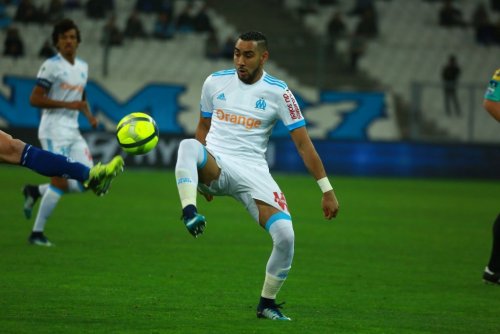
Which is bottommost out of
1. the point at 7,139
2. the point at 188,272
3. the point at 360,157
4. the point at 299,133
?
the point at 360,157

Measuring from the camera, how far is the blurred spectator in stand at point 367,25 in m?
31.0

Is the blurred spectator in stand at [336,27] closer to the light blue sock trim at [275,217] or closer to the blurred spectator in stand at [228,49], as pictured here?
the blurred spectator in stand at [228,49]

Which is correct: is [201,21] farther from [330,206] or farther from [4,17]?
[330,206]

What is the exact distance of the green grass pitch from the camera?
7.72 m

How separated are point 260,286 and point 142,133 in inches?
105

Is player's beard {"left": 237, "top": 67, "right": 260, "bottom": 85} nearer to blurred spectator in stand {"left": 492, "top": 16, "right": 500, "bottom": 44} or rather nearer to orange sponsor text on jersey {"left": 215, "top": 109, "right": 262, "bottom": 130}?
orange sponsor text on jersey {"left": 215, "top": 109, "right": 262, "bottom": 130}

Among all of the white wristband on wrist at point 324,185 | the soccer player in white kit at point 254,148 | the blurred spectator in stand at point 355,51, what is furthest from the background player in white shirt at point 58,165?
the blurred spectator in stand at point 355,51

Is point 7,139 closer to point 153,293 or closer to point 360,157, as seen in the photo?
point 153,293

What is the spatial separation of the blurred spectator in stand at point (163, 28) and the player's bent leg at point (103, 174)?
21205mm

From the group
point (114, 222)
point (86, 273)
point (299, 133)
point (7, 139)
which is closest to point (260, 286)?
point (86, 273)

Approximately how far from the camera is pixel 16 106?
25531 millimetres

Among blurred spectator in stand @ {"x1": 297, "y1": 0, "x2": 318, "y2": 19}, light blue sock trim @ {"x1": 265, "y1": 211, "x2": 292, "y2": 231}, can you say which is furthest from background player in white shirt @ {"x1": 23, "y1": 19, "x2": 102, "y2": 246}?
blurred spectator in stand @ {"x1": 297, "y1": 0, "x2": 318, "y2": 19}

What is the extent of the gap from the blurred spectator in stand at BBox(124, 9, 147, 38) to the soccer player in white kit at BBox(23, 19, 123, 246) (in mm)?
15399

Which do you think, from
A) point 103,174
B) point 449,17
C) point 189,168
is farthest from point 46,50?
point 189,168
